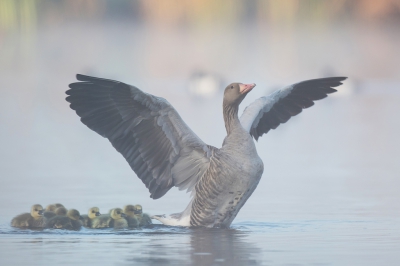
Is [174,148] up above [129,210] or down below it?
above

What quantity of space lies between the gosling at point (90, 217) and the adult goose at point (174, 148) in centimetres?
68

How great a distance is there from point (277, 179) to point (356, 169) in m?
1.81

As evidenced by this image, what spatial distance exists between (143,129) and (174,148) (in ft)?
1.30

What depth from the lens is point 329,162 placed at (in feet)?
52.6

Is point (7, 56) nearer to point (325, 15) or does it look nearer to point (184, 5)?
point (184, 5)

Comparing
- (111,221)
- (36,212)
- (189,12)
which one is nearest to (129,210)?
(111,221)

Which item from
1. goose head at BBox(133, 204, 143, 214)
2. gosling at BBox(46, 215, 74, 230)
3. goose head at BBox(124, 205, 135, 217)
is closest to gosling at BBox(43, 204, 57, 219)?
gosling at BBox(46, 215, 74, 230)

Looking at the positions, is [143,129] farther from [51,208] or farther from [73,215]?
[51,208]

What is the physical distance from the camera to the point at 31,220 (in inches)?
399

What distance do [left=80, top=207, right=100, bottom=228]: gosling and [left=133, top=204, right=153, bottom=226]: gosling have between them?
0.42 m

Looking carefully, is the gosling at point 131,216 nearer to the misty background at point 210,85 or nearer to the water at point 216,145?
the water at point 216,145

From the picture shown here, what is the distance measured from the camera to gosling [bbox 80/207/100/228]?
10352 mm

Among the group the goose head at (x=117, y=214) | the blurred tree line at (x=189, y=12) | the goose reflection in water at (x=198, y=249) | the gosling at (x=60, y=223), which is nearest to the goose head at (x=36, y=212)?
the gosling at (x=60, y=223)

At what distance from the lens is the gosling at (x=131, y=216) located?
10.3 meters
